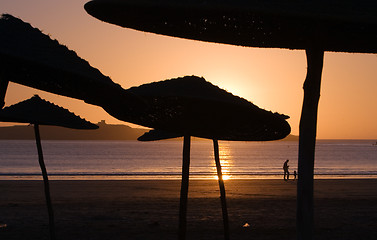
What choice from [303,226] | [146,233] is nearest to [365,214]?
[146,233]

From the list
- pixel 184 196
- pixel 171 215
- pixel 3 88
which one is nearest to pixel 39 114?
pixel 184 196

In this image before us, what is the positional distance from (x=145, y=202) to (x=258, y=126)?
16758mm

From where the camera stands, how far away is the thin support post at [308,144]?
4968 mm

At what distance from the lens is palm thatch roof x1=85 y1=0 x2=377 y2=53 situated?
3951mm

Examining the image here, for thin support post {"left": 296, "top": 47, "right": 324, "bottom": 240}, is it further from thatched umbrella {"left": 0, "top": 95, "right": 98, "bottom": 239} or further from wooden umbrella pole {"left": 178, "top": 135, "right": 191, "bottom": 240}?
thatched umbrella {"left": 0, "top": 95, "right": 98, "bottom": 239}

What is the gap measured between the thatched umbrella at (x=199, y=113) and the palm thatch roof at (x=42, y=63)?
72.3 inches

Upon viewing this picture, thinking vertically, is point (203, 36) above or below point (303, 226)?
above

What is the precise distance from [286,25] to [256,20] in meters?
0.29

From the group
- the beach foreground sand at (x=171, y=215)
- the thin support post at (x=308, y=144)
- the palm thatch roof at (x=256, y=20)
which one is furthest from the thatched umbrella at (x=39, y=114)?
the beach foreground sand at (x=171, y=215)

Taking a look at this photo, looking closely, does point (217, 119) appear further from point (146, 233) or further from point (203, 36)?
point (146, 233)

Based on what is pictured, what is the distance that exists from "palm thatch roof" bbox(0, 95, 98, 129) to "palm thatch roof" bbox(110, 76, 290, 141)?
223cm

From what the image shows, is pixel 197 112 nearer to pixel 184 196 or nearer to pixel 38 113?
pixel 184 196

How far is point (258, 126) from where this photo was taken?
7.94 m

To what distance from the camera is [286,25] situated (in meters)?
4.50
